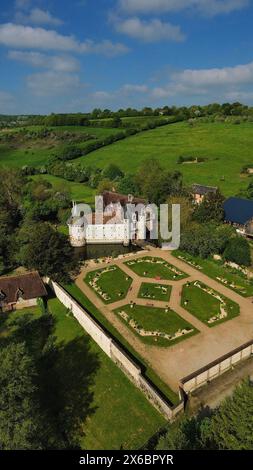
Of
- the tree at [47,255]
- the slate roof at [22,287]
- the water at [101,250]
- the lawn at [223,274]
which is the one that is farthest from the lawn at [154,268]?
the slate roof at [22,287]

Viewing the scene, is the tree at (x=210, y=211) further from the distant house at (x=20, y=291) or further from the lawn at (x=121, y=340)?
the distant house at (x=20, y=291)

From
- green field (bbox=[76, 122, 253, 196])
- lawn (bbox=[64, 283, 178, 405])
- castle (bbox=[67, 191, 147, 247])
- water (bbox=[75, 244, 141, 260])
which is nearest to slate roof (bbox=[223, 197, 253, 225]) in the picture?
green field (bbox=[76, 122, 253, 196])

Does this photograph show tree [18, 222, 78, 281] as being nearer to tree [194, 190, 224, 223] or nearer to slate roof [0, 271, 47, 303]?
slate roof [0, 271, 47, 303]

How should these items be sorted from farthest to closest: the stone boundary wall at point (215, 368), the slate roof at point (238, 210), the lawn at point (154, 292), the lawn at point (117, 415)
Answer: the slate roof at point (238, 210)
the lawn at point (154, 292)
the stone boundary wall at point (215, 368)
the lawn at point (117, 415)

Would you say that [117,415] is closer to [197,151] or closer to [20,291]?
[20,291]

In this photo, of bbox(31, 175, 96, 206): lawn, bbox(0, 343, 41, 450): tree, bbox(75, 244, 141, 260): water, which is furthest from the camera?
bbox(31, 175, 96, 206): lawn

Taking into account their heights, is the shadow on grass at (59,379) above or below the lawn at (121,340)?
below
